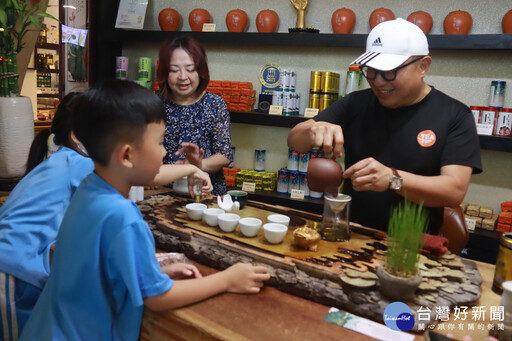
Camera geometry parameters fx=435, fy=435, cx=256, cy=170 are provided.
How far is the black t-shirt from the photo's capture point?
6.03ft

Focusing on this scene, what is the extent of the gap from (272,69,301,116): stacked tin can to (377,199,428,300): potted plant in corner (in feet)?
7.69

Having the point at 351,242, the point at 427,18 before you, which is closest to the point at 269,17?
the point at 427,18

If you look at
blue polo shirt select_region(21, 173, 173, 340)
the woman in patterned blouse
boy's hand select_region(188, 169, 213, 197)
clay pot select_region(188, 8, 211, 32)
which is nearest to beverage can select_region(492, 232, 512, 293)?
blue polo shirt select_region(21, 173, 173, 340)

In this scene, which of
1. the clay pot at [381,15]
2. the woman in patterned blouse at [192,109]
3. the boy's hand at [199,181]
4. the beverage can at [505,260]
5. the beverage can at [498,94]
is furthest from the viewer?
the clay pot at [381,15]

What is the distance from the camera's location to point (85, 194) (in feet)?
3.70

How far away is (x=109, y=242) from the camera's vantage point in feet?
3.55

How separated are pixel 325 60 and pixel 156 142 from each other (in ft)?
8.93

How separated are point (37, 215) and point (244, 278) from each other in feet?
2.63

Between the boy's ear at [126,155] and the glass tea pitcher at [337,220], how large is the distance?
81cm

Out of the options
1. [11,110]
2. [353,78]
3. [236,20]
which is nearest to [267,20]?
[236,20]

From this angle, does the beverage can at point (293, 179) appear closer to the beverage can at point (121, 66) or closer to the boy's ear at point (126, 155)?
the beverage can at point (121, 66)

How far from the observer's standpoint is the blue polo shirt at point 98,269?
1.07 m

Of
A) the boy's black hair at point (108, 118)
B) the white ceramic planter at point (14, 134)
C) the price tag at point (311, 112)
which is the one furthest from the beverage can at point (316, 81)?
the boy's black hair at point (108, 118)

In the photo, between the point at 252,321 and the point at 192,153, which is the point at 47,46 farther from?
the point at 252,321
